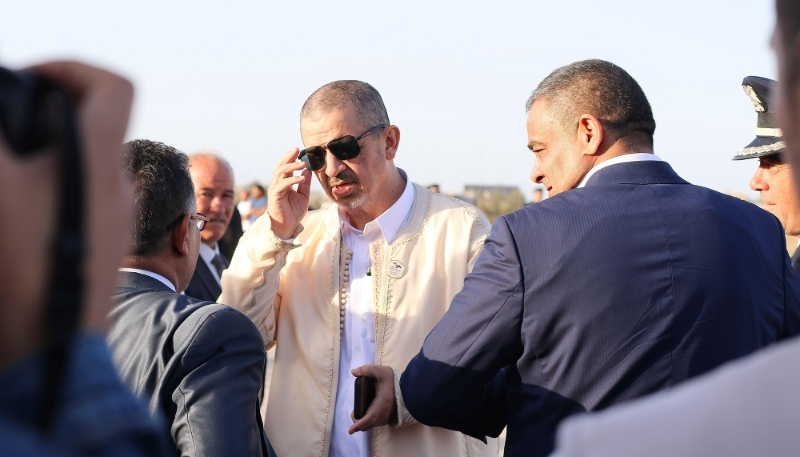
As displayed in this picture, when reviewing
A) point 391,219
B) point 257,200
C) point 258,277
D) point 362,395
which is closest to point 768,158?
point 391,219

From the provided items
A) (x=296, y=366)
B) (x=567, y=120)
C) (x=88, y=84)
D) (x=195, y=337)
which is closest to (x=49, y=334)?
(x=88, y=84)

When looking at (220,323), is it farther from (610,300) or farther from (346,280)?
(346,280)

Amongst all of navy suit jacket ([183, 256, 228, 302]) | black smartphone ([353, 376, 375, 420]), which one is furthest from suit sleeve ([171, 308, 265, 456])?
navy suit jacket ([183, 256, 228, 302])

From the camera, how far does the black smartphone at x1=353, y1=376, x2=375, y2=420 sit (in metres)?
3.41

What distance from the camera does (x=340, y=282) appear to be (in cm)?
382

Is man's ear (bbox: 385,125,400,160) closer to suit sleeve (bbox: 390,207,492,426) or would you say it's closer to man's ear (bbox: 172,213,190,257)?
suit sleeve (bbox: 390,207,492,426)

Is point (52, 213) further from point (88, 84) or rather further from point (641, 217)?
point (641, 217)

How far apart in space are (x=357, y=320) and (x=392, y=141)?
100 centimetres

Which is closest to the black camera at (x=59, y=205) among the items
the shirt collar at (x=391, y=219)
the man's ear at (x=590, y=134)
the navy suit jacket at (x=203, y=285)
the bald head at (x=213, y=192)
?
the man's ear at (x=590, y=134)

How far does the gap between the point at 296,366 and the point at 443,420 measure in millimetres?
1119

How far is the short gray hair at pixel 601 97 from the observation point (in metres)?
2.85

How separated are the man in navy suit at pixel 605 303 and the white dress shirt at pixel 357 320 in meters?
0.96

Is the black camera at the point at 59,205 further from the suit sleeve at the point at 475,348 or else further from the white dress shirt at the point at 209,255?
the white dress shirt at the point at 209,255

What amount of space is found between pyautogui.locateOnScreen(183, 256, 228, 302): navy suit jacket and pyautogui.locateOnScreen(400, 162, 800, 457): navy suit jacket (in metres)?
3.07
